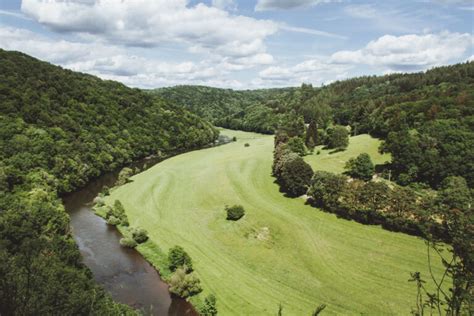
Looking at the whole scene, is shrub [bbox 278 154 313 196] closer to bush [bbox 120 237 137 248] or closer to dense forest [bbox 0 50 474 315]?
dense forest [bbox 0 50 474 315]

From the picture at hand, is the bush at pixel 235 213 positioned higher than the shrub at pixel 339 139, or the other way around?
the shrub at pixel 339 139

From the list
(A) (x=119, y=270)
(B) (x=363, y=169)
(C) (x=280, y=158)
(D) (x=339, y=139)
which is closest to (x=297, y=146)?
(D) (x=339, y=139)

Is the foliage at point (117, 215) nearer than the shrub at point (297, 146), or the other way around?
the foliage at point (117, 215)

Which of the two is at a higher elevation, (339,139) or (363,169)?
(339,139)

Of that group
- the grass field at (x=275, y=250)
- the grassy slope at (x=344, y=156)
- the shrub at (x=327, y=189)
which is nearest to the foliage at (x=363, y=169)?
the grassy slope at (x=344, y=156)

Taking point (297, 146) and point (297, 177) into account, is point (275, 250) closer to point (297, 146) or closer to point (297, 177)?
point (297, 177)

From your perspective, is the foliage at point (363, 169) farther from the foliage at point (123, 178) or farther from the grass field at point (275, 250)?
the foliage at point (123, 178)

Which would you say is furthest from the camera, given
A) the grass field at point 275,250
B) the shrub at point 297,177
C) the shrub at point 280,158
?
the shrub at point 280,158
